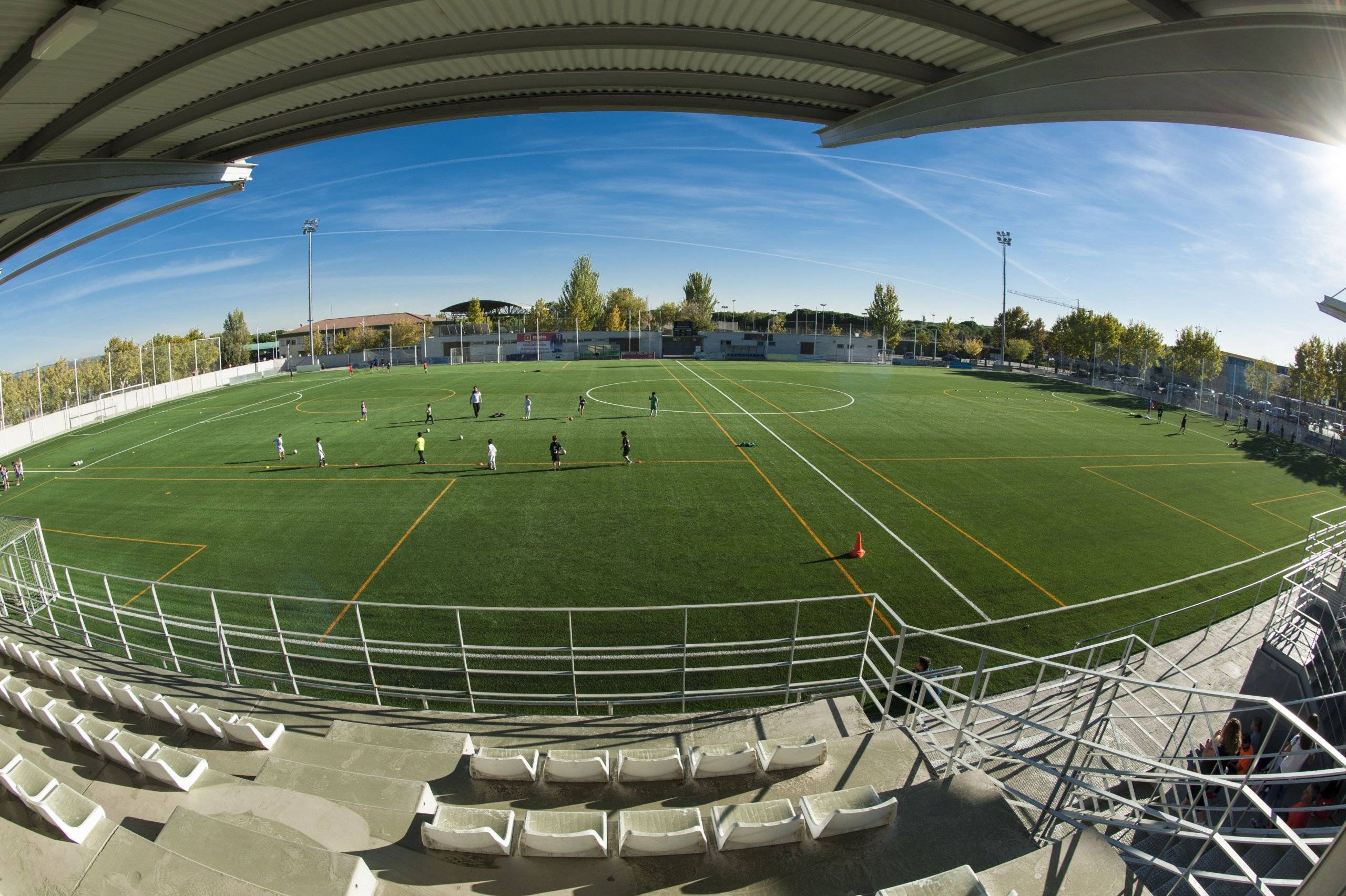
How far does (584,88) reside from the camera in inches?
363

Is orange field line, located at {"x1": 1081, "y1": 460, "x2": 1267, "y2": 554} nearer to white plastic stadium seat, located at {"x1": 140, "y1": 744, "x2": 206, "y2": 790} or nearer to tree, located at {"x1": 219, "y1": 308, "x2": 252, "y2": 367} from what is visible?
white plastic stadium seat, located at {"x1": 140, "y1": 744, "x2": 206, "y2": 790}

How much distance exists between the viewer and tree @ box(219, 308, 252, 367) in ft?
301

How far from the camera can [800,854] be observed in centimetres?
449

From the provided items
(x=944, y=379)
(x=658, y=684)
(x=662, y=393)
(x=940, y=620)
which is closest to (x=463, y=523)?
(x=658, y=684)

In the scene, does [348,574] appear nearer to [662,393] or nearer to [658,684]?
[658,684]

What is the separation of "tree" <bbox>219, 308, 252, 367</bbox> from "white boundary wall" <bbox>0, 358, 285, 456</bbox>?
1308 inches

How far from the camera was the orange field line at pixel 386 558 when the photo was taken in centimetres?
1188

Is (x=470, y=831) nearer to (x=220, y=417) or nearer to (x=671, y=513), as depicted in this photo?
(x=671, y=513)

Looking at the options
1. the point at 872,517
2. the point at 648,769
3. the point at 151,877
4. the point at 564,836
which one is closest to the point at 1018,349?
the point at 872,517

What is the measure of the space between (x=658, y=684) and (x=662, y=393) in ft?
107

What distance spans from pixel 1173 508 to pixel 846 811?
23580mm

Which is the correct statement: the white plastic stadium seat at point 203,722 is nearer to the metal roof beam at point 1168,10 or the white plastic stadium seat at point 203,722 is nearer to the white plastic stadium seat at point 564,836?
the white plastic stadium seat at point 564,836

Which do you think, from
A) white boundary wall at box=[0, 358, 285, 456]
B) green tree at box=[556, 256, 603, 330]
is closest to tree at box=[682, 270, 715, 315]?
green tree at box=[556, 256, 603, 330]

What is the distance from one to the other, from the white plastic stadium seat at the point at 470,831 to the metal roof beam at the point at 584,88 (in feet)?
31.3
